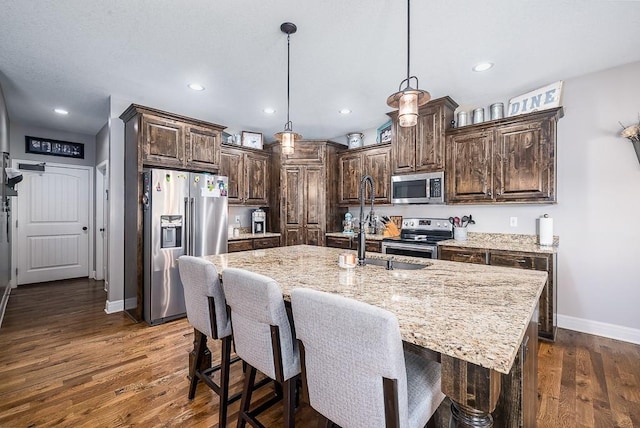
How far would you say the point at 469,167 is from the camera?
3.43m

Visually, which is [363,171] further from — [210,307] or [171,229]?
[210,307]

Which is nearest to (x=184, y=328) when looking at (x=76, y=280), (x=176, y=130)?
(x=176, y=130)

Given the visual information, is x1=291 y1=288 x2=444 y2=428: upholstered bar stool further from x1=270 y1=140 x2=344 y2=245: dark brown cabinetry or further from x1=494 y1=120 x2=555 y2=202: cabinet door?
x1=270 y1=140 x2=344 y2=245: dark brown cabinetry

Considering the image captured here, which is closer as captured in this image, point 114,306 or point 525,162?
point 525,162

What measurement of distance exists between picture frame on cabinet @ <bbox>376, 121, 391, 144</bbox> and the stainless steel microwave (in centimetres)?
64

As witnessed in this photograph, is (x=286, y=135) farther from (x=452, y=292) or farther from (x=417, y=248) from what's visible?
(x=417, y=248)

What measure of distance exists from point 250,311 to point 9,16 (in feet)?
9.05

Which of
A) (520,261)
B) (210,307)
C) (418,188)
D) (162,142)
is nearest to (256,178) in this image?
(162,142)

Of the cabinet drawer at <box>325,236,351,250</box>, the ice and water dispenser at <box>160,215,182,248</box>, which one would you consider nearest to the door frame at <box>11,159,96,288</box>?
the ice and water dispenser at <box>160,215,182,248</box>

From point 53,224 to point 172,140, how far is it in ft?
10.7

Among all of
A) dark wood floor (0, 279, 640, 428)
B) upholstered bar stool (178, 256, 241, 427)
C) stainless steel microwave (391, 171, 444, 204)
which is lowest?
dark wood floor (0, 279, 640, 428)

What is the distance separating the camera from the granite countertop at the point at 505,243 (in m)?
2.86

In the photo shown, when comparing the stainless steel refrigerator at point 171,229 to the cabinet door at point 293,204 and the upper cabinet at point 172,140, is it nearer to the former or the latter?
the upper cabinet at point 172,140

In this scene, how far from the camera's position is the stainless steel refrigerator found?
3.20 metres
